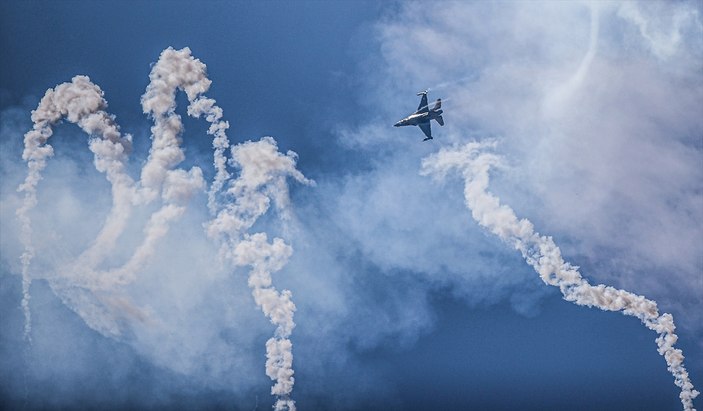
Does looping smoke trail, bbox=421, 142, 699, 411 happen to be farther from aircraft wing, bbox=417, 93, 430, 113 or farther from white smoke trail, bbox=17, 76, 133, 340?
white smoke trail, bbox=17, 76, 133, 340

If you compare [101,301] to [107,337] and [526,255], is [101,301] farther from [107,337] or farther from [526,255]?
[526,255]

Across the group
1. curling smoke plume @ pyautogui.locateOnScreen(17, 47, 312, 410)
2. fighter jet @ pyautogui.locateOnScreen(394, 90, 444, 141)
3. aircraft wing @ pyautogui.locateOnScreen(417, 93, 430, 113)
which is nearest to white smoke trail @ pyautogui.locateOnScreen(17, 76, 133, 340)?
curling smoke plume @ pyautogui.locateOnScreen(17, 47, 312, 410)

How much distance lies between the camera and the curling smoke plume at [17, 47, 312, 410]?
35000 millimetres

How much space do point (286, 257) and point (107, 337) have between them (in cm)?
1617

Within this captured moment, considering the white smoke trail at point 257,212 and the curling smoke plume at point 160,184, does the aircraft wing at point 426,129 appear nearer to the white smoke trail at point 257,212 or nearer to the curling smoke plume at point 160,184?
the white smoke trail at point 257,212

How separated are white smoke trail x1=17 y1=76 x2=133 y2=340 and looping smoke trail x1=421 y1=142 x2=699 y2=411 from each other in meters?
23.1

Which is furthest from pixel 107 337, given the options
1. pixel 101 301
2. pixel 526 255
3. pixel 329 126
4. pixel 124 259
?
pixel 526 255

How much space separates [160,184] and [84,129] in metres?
6.78

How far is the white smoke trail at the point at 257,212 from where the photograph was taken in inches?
1435

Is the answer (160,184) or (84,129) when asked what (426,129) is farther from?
(84,129)

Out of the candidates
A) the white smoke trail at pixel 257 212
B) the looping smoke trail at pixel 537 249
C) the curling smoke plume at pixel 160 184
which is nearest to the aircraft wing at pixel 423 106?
the looping smoke trail at pixel 537 249

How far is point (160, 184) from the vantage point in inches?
1398

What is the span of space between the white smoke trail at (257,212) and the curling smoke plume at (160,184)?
3.0 inches

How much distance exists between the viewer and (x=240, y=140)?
36281mm
